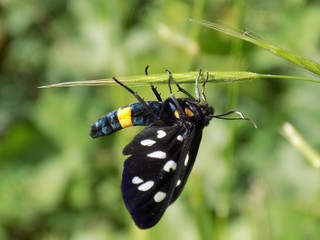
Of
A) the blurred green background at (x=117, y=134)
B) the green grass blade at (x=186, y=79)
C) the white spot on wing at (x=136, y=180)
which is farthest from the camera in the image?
the blurred green background at (x=117, y=134)

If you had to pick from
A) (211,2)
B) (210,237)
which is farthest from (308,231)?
(211,2)

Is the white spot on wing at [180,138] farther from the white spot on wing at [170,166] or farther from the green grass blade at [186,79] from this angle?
the green grass blade at [186,79]

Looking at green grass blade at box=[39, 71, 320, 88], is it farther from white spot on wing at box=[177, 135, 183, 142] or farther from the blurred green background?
the blurred green background

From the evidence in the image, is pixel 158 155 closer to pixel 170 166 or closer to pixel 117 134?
pixel 170 166

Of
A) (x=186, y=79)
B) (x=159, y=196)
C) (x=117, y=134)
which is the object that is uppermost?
(x=186, y=79)

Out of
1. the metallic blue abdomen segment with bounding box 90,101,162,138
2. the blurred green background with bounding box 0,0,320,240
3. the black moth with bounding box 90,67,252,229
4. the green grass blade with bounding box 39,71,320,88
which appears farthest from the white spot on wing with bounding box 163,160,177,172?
the blurred green background with bounding box 0,0,320,240

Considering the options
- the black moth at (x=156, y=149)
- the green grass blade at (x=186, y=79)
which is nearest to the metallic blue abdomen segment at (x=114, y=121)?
the black moth at (x=156, y=149)

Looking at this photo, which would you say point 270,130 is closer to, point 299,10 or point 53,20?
point 299,10

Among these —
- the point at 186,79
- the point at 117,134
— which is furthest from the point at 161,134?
the point at 117,134

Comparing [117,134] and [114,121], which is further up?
[114,121]
